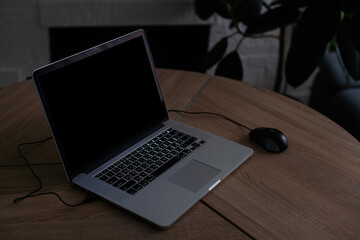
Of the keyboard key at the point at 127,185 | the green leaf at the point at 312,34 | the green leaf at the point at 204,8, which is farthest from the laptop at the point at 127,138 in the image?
the green leaf at the point at 204,8

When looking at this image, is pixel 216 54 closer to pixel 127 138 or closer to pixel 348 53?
pixel 348 53

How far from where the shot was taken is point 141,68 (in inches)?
40.8

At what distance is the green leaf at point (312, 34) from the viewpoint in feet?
4.86

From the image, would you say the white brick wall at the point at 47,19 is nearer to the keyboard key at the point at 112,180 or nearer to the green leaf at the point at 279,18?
the green leaf at the point at 279,18

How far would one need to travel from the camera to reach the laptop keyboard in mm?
870

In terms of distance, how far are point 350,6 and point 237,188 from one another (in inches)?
31.9

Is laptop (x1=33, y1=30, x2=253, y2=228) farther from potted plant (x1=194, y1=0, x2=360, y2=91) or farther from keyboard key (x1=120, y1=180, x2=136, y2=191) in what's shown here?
potted plant (x1=194, y1=0, x2=360, y2=91)

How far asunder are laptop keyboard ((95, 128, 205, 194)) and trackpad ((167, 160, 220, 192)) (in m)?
0.03

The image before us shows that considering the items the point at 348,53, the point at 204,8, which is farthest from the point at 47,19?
the point at 348,53

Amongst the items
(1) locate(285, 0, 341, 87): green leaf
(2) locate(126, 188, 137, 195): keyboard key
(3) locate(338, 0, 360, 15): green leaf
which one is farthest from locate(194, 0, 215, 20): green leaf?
(2) locate(126, 188, 137, 195): keyboard key

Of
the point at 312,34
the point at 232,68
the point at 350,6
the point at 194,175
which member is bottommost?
the point at 232,68

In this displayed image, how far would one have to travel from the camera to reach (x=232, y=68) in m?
1.83

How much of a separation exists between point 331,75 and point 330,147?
959mm

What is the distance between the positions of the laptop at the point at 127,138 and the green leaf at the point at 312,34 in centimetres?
65
